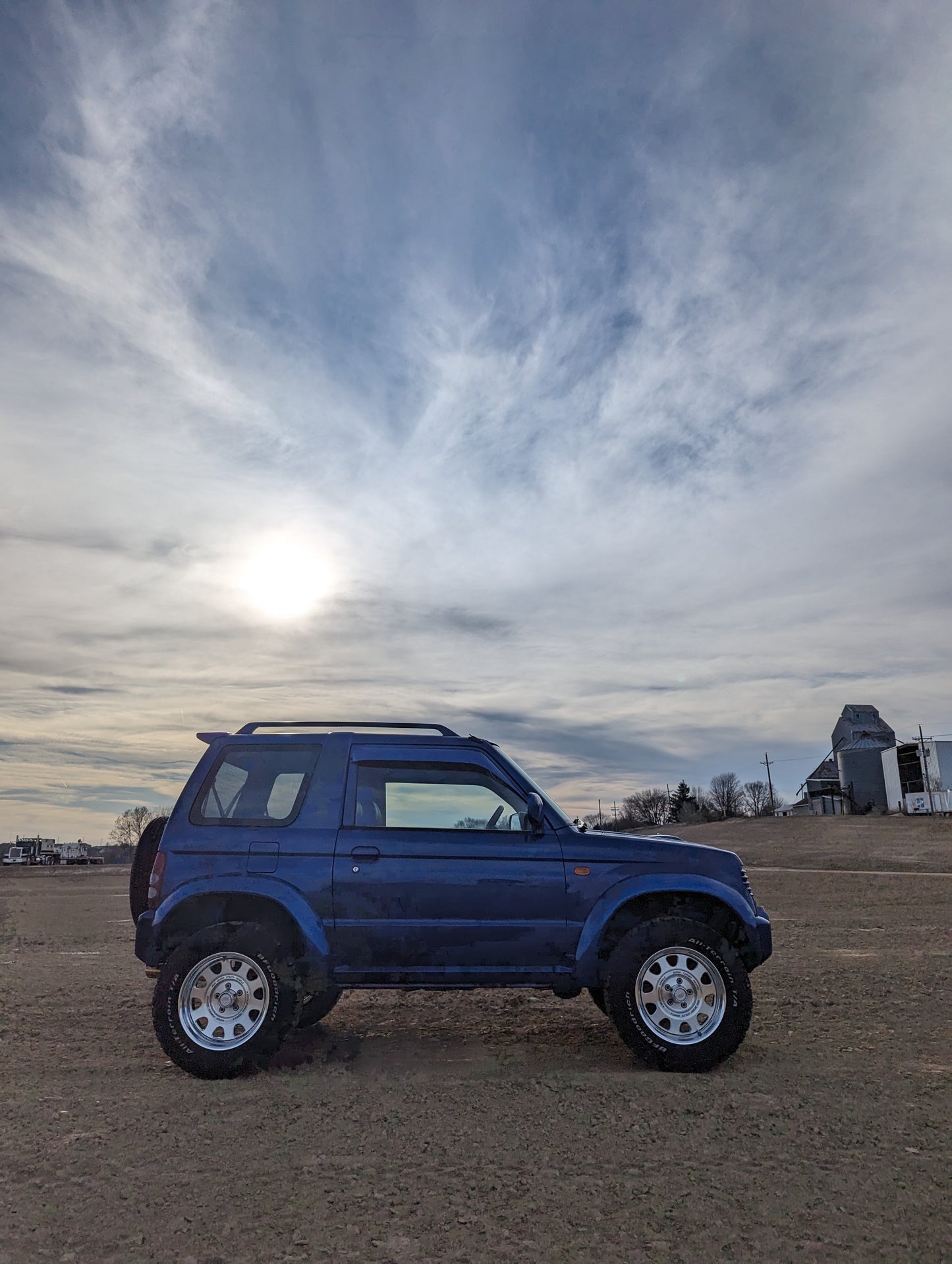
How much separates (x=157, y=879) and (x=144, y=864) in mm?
754

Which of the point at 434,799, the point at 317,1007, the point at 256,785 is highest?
the point at 256,785

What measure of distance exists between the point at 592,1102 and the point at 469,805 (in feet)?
6.40

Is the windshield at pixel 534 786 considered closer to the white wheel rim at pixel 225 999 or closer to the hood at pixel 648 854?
the hood at pixel 648 854

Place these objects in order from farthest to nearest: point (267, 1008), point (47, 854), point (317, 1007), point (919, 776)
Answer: point (47, 854) → point (919, 776) → point (317, 1007) → point (267, 1008)

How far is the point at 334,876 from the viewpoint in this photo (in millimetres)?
5398

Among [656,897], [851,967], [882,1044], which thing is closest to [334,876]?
[656,897]

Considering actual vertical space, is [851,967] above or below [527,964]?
below

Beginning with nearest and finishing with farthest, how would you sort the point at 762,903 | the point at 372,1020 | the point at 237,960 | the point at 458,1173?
the point at 458,1173, the point at 237,960, the point at 372,1020, the point at 762,903

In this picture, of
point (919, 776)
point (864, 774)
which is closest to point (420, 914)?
point (919, 776)

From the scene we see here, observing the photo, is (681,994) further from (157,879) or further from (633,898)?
(157,879)

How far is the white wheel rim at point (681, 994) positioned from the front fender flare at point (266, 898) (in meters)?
2.00

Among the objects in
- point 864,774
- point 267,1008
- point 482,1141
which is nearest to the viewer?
point 482,1141

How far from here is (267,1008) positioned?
17.1 feet

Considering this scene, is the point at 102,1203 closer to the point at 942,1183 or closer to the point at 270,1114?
the point at 270,1114
